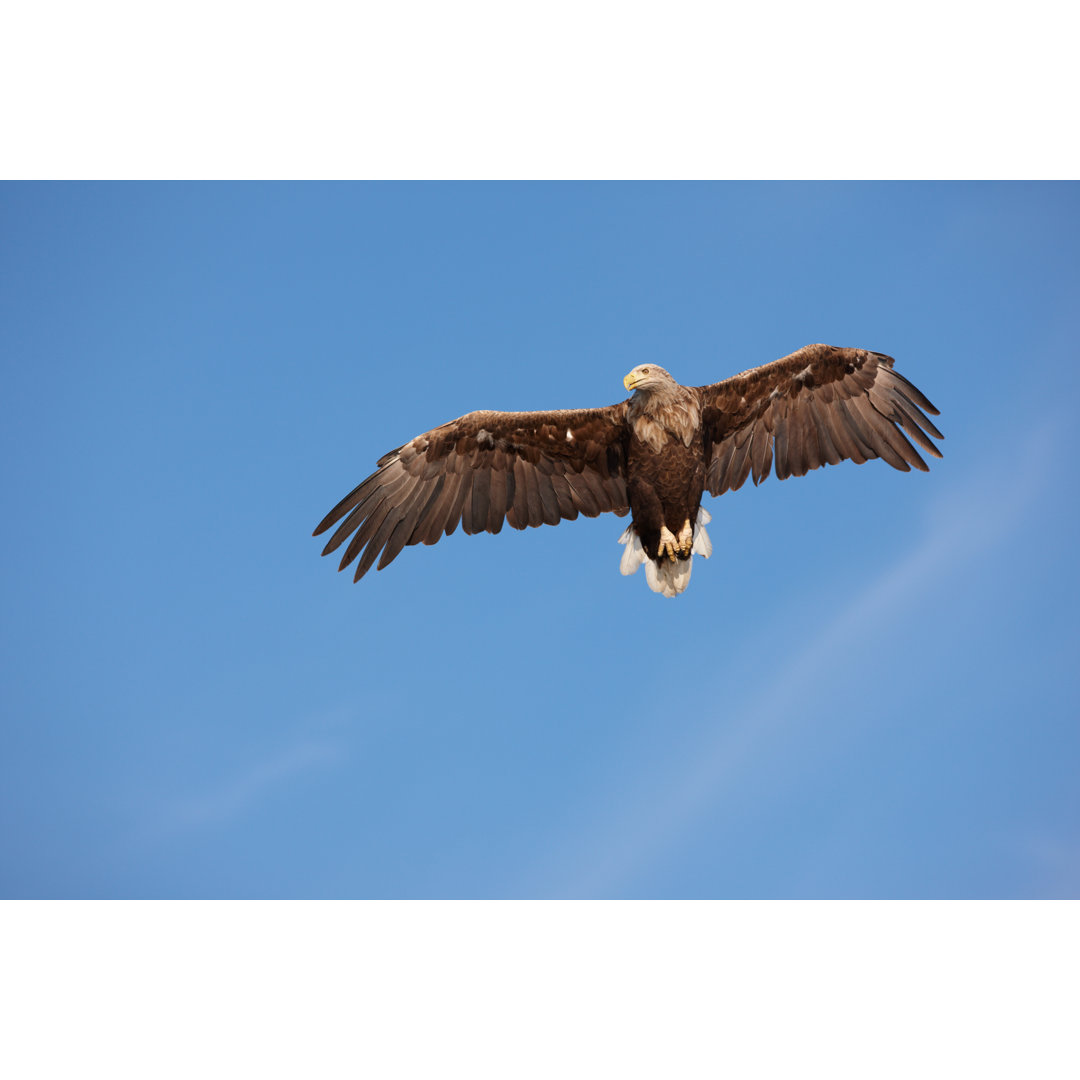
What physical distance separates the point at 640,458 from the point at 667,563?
2.80ft

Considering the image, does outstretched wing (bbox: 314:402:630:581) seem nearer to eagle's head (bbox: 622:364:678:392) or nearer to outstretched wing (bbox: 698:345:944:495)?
eagle's head (bbox: 622:364:678:392)

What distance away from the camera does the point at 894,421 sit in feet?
25.2

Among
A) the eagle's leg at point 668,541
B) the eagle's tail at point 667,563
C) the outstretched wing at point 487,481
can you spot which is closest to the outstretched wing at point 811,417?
the eagle's tail at point 667,563

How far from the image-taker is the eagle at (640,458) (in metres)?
7.60

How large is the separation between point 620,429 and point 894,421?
6.69 feet

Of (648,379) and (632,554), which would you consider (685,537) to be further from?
(648,379)

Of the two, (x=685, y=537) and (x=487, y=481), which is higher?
(x=487, y=481)

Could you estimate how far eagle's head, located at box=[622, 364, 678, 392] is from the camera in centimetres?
728

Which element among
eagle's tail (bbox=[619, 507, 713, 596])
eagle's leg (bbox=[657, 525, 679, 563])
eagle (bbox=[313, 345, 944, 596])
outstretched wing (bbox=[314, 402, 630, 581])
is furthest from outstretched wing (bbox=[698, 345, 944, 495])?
outstretched wing (bbox=[314, 402, 630, 581])

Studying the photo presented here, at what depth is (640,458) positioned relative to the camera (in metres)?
7.53

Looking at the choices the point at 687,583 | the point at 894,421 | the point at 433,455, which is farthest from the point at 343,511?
the point at 894,421

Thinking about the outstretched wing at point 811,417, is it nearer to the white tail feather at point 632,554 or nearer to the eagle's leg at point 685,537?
the eagle's leg at point 685,537

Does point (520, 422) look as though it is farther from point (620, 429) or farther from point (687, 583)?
point (687, 583)

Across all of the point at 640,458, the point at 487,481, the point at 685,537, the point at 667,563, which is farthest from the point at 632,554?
the point at 487,481
